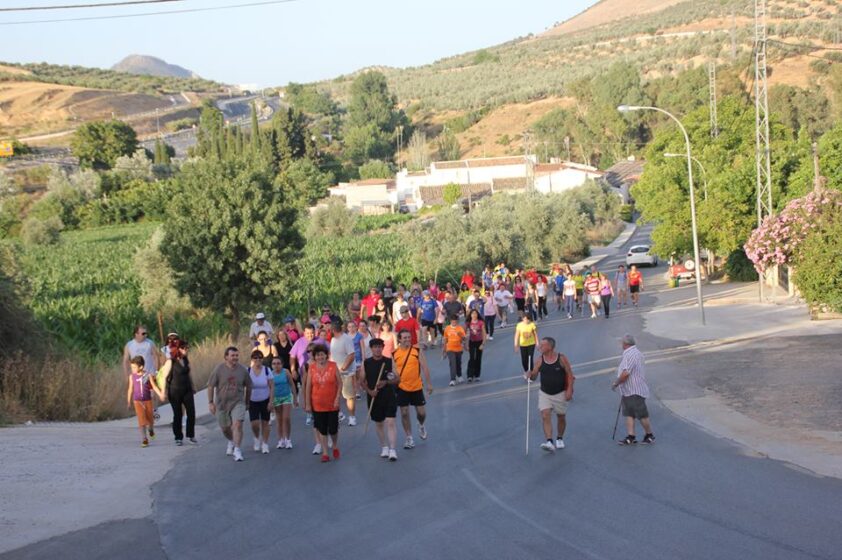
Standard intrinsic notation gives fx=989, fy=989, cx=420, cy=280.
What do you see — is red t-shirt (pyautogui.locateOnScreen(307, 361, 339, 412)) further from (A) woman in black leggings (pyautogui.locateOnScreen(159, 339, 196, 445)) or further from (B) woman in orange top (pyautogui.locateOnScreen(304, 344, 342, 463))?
(A) woman in black leggings (pyautogui.locateOnScreen(159, 339, 196, 445))

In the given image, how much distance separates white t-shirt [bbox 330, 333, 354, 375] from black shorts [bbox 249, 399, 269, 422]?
81.9 inches

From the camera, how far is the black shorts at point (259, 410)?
44.0 ft

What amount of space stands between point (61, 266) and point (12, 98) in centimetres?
10955

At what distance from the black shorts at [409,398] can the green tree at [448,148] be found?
404ft

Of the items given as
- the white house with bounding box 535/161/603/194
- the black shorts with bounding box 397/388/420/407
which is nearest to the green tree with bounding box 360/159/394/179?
the white house with bounding box 535/161/603/194

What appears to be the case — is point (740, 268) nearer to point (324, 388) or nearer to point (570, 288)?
point (570, 288)

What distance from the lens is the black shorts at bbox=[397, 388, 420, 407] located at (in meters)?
13.5

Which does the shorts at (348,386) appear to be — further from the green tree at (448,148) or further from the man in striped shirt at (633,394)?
the green tree at (448,148)

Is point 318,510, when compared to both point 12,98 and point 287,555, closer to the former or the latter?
point 287,555

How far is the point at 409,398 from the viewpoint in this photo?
13.5 metres

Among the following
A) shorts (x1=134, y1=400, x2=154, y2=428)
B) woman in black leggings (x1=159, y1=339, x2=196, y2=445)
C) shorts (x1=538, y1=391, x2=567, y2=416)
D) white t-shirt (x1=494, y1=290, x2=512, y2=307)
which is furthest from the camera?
white t-shirt (x1=494, y1=290, x2=512, y2=307)

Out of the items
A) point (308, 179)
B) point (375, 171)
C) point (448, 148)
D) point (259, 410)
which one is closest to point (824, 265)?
point (259, 410)

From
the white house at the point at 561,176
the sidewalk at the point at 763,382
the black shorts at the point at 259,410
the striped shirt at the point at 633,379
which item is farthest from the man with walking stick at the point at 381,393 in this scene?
the white house at the point at 561,176

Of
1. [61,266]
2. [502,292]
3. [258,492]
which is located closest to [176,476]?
[258,492]
